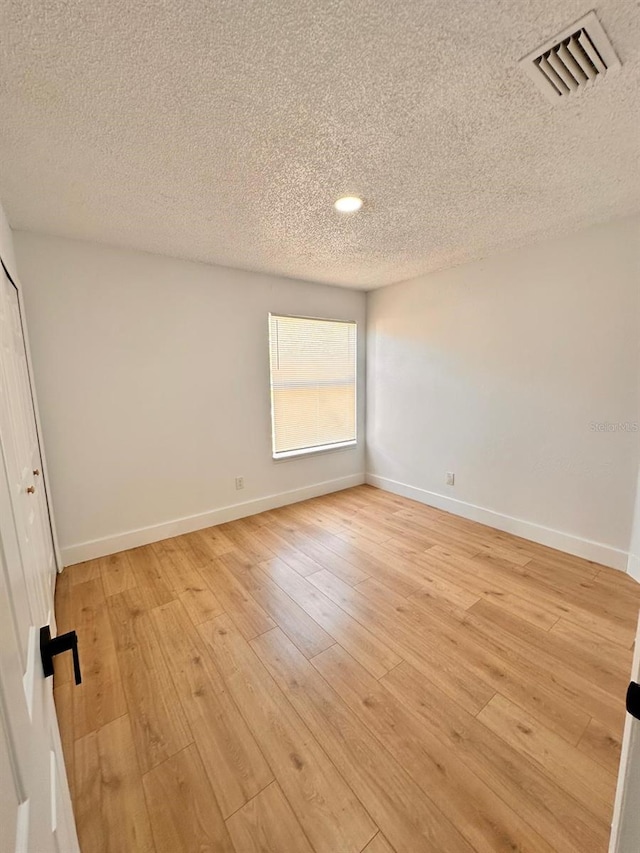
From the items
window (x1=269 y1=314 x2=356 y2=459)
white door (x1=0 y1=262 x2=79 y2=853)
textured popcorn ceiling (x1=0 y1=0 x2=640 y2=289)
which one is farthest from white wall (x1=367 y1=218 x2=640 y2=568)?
white door (x1=0 y1=262 x2=79 y2=853)

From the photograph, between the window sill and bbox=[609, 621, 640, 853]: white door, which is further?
the window sill

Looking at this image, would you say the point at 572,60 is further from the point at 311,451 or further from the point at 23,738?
the point at 311,451

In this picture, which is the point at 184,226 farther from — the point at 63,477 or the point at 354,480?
the point at 354,480

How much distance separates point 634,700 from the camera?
1.74ft

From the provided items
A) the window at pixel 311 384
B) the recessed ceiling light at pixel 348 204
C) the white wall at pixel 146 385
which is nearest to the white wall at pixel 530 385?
the window at pixel 311 384

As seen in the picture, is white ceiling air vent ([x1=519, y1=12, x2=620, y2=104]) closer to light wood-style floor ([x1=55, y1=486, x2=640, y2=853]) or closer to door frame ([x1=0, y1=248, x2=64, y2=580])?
light wood-style floor ([x1=55, y1=486, x2=640, y2=853])

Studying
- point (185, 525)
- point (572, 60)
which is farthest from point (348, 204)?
point (185, 525)

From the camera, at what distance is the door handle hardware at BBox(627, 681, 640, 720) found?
1.72 ft

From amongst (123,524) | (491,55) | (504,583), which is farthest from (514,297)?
(123,524)

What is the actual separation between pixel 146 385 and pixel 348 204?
2.00 meters

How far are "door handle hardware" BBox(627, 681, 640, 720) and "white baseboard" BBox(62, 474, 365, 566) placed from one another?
3.00m

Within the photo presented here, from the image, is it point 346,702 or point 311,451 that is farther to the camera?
point 311,451


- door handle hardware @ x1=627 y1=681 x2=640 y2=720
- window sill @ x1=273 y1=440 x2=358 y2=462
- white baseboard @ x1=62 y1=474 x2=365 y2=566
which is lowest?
white baseboard @ x1=62 y1=474 x2=365 y2=566

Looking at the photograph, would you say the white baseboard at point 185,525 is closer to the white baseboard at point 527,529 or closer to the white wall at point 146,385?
the white wall at point 146,385
